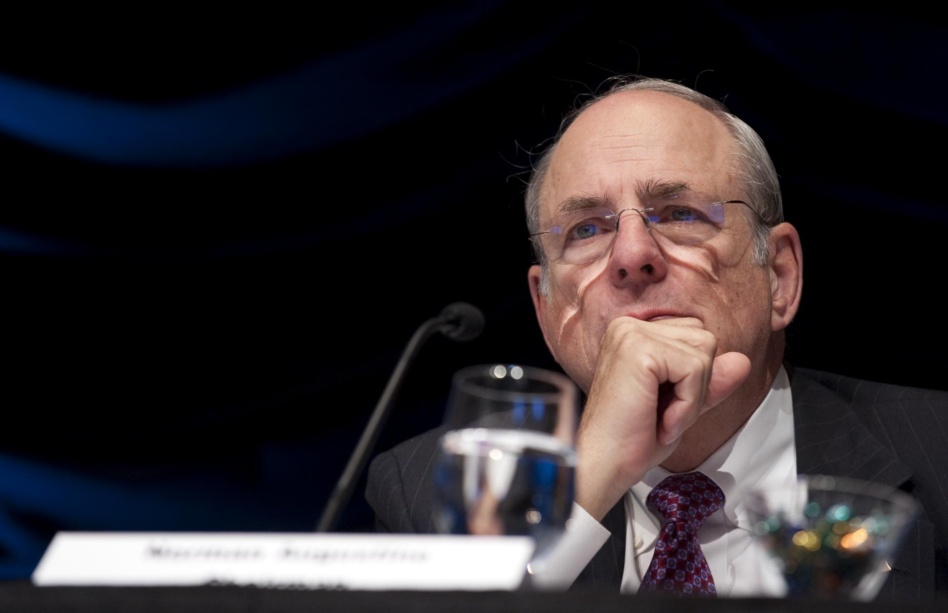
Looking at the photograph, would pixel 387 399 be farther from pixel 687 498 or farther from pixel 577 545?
pixel 687 498

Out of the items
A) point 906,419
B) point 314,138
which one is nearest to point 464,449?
point 906,419

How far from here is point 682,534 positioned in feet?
A: 5.68

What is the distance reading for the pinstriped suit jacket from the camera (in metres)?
1.68

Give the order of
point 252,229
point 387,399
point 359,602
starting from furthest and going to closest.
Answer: point 252,229 → point 387,399 → point 359,602

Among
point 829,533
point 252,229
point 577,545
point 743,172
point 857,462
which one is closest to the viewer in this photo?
point 829,533

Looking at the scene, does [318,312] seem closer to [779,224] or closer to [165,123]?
[165,123]

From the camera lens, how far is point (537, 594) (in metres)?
0.68

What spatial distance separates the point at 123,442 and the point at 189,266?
464 millimetres

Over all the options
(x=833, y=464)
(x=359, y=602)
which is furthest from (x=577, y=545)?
(x=359, y=602)

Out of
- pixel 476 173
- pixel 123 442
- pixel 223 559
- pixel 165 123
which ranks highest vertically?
pixel 165 123

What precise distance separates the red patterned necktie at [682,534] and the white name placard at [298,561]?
911mm

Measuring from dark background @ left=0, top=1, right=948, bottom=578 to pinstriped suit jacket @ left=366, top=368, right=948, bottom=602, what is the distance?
46 cm

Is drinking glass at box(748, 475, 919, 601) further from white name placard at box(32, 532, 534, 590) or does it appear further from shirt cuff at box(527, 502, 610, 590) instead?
shirt cuff at box(527, 502, 610, 590)

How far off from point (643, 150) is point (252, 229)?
3.38ft
